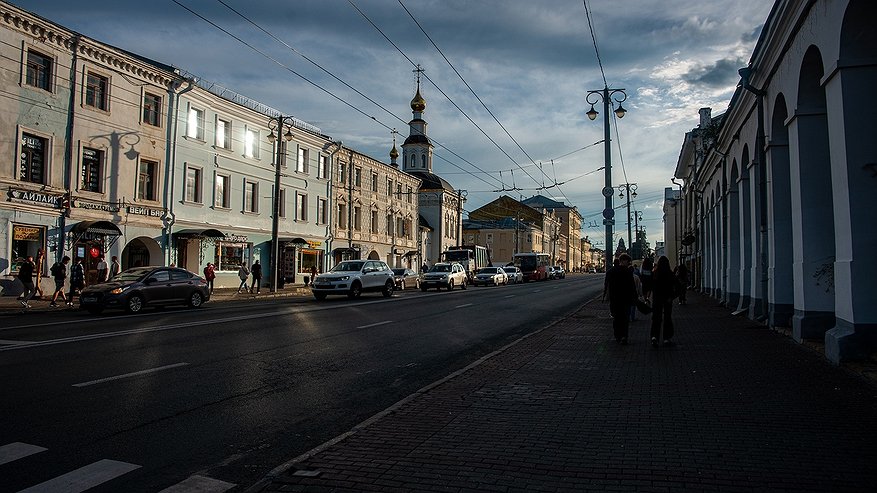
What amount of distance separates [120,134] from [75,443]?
25.6 m

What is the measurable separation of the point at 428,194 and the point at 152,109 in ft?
142

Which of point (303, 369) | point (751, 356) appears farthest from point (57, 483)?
point (751, 356)

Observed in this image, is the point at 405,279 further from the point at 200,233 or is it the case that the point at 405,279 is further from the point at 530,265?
the point at 530,265

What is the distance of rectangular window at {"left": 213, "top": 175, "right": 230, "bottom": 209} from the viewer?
108 ft

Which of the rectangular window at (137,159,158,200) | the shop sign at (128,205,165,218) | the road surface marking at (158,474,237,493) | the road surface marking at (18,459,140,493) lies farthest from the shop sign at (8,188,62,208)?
the road surface marking at (158,474,237,493)

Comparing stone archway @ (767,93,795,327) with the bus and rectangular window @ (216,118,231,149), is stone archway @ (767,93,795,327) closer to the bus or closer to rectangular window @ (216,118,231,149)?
rectangular window @ (216,118,231,149)

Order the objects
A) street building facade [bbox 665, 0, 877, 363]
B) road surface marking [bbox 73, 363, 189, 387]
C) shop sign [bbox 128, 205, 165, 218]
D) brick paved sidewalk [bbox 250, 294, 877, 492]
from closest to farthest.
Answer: brick paved sidewalk [bbox 250, 294, 877, 492]
road surface marking [bbox 73, 363, 189, 387]
street building facade [bbox 665, 0, 877, 363]
shop sign [bbox 128, 205, 165, 218]

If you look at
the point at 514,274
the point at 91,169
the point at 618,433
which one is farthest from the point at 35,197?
the point at 514,274

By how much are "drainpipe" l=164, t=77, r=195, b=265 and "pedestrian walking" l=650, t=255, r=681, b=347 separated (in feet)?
82.1

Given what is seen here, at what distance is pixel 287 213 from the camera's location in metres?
39.7

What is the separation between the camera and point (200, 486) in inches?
165

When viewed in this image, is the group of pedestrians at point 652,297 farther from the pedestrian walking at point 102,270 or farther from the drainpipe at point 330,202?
the drainpipe at point 330,202

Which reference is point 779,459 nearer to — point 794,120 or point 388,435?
point 388,435

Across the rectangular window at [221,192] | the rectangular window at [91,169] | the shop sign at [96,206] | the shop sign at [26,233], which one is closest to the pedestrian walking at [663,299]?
the shop sign at [26,233]
